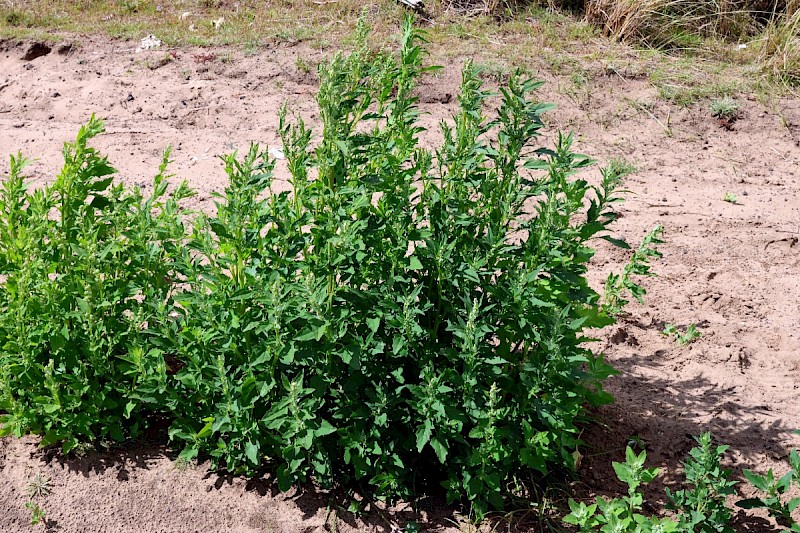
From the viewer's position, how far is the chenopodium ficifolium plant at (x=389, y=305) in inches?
113

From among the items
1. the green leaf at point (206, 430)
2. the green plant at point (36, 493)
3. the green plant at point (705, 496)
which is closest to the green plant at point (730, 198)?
the green plant at point (705, 496)

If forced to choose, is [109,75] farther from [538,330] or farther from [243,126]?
[538,330]

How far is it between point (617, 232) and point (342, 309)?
9.71ft

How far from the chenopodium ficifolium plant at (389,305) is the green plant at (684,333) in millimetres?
1418

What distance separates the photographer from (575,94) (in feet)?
23.3

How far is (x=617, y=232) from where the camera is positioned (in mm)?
5398

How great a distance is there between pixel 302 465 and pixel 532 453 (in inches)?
35.0

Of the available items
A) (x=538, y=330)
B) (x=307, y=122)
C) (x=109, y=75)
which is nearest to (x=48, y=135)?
(x=109, y=75)

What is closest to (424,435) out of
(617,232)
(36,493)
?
(36,493)

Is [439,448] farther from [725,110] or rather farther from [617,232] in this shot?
[725,110]

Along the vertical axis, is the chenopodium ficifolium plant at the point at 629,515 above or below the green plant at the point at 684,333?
above

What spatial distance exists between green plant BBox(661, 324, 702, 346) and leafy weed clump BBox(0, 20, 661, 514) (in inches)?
49.1

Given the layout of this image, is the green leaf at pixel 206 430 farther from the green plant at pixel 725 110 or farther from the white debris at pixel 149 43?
the white debris at pixel 149 43

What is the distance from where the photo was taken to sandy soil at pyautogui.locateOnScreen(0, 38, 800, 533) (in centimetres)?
323
